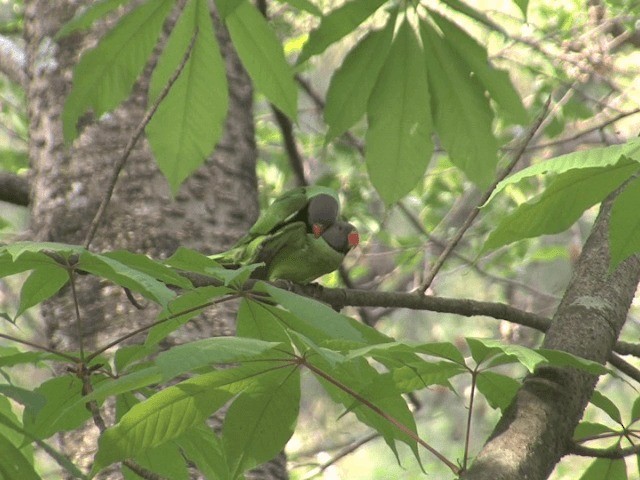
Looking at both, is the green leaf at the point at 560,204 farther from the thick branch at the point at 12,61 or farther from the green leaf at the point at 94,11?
the thick branch at the point at 12,61

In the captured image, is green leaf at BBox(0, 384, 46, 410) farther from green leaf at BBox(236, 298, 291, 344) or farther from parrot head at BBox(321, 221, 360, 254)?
parrot head at BBox(321, 221, 360, 254)

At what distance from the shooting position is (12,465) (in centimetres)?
95

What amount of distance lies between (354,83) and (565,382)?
87cm

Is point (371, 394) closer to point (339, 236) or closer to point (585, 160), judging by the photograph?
point (585, 160)

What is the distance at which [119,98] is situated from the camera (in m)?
1.72

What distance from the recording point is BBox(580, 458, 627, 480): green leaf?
136cm

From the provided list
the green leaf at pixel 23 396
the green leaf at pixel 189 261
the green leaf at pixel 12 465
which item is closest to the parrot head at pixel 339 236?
the green leaf at pixel 189 261

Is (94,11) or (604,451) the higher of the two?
(94,11)

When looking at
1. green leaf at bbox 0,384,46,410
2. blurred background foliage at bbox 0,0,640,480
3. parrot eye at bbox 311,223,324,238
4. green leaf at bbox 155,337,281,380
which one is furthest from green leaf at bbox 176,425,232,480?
blurred background foliage at bbox 0,0,640,480

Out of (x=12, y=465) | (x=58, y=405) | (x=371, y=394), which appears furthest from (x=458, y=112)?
(x=12, y=465)

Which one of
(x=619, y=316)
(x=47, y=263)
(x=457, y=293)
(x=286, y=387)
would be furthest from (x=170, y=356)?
(x=457, y=293)

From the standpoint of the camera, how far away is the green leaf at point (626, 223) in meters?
1.12

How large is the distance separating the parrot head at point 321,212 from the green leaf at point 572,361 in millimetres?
1135

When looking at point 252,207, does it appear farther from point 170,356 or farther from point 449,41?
point 170,356
